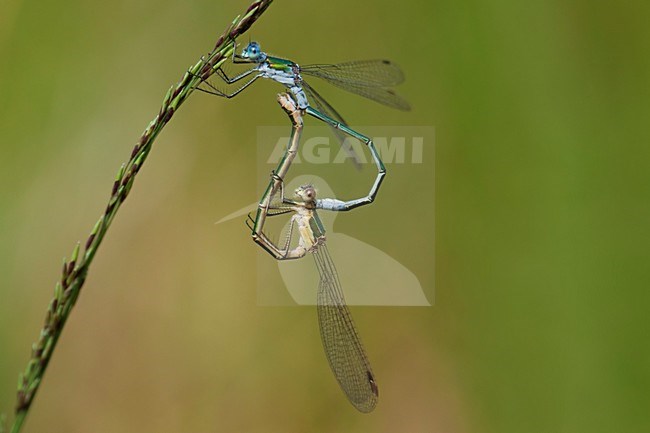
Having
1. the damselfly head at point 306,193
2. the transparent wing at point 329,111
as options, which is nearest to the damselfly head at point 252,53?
the transparent wing at point 329,111

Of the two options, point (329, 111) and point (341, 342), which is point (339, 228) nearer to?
point (341, 342)

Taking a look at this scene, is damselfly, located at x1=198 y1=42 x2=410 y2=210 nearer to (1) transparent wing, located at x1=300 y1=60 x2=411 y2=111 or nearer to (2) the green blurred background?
(1) transparent wing, located at x1=300 y1=60 x2=411 y2=111

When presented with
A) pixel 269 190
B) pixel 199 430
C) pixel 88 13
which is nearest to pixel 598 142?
pixel 269 190

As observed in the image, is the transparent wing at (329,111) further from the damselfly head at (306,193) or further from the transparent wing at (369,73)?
the damselfly head at (306,193)

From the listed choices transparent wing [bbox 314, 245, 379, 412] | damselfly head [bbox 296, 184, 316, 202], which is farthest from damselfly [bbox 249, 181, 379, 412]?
damselfly head [bbox 296, 184, 316, 202]

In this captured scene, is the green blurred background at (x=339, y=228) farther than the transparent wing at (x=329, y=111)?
Yes

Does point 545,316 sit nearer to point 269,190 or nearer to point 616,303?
point 616,303

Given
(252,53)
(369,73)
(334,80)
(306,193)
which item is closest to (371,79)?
(369,73)
